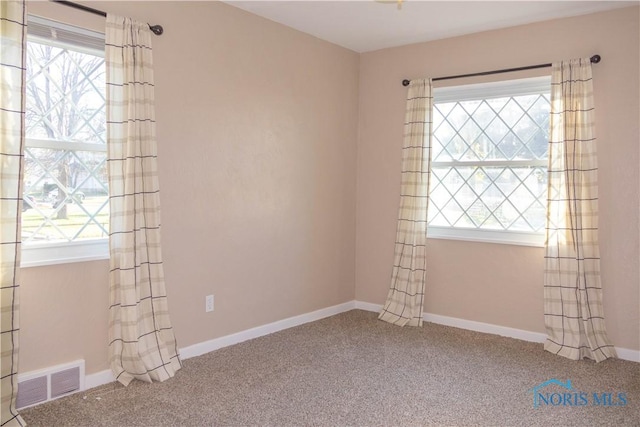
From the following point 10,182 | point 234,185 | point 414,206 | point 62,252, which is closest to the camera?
point 10,182

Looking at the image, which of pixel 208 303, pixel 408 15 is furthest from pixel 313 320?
Result: pixel 408 15

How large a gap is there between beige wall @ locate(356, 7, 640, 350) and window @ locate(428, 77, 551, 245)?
158mm

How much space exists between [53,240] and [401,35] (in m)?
2.94

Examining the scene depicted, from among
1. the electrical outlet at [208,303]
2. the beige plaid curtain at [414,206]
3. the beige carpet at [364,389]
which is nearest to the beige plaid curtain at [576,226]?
the beige carpet at [364,389]

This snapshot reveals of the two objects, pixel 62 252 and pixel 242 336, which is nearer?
pixel 62 252

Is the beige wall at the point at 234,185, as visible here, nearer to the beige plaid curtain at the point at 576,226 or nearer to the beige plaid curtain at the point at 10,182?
the beige plaid curtain at the point at 10,182

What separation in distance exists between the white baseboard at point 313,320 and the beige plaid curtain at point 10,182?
9.8 inches

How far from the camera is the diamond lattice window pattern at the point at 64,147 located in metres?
2.55

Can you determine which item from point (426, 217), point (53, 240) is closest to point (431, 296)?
point (426, 217)

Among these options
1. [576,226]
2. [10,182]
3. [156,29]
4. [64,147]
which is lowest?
[576,226]

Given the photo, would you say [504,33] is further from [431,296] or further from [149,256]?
[149,256]

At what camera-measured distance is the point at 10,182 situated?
224 cm

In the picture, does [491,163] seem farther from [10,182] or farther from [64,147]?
[10,182]

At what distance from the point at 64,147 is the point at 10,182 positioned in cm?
47
